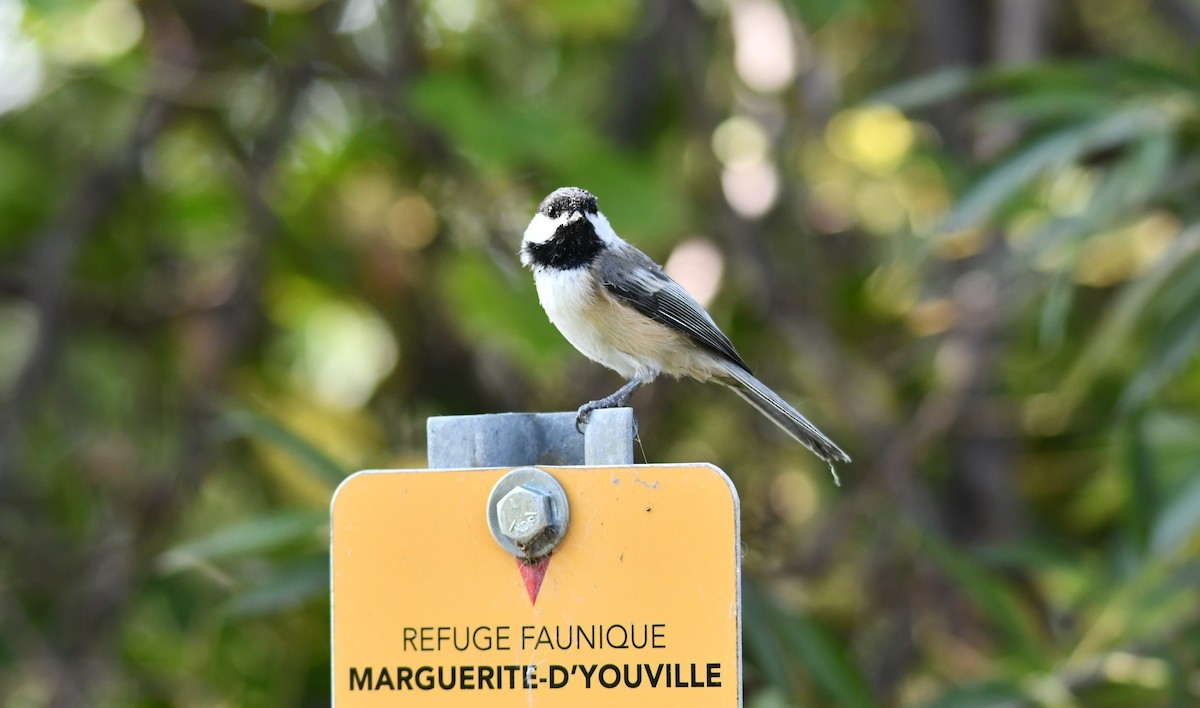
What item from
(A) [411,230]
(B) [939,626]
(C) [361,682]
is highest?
(A) [411,230]

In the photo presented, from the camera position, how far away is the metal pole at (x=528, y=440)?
5.95 ft

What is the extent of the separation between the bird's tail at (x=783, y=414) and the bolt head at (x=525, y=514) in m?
0.75

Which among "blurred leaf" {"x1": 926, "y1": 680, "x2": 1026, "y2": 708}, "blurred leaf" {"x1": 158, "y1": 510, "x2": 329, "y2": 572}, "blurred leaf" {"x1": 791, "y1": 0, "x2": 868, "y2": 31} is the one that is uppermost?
"blurred leaf" {"x1": 791, "y1": 0, "x2": 868, "y2": 31}

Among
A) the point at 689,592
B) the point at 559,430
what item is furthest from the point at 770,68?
the point at 689,592

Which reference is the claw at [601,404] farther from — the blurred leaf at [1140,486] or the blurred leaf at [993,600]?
the blurred leaf at [1140,486]

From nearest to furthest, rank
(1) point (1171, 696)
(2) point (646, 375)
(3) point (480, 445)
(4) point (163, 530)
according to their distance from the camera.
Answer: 1. (3) point (480, 445)
2. (2) point (646, 375)
3. (1) point (1171, 696)
4. (4) point (163, 530)

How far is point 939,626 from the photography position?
181 inches

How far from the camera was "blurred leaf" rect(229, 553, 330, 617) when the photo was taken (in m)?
3.12

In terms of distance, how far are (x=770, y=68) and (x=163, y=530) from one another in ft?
8.59

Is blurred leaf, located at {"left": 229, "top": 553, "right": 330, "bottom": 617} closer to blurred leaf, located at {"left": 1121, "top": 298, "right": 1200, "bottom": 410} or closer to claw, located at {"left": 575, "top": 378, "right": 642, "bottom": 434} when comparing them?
claw, located at {"left": 575, "top": 378, "right": 642, "bottom": 434}

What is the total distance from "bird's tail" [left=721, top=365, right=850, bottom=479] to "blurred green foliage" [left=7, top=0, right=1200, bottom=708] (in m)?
0.95

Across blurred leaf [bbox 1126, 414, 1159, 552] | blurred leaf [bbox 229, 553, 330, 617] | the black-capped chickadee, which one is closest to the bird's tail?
the black-capped chickadee

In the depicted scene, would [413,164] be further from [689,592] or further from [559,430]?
[689,592]

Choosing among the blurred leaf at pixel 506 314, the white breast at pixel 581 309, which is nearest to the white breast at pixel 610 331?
the white breast at pixel 581 309
